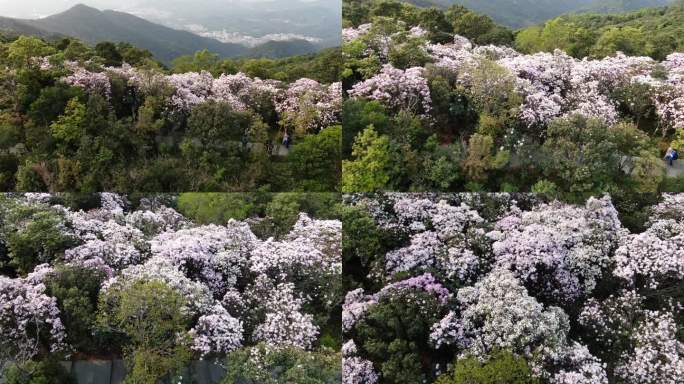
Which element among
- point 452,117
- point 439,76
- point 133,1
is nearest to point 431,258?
point 452,117

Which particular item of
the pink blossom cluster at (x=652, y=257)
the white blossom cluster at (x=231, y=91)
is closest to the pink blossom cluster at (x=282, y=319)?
the white blossom cluster at (x=231, y=91)

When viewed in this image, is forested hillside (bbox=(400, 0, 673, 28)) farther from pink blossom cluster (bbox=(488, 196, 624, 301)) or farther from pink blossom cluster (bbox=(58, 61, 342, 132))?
pink blossom cluster (bbox=(488, 196, 624, 301))

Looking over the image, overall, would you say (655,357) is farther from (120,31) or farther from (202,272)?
(120,31)

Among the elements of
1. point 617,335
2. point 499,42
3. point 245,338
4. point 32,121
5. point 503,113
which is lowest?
point 245,338

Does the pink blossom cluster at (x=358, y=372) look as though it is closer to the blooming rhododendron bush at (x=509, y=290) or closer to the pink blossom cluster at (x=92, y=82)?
the blooming rhododendron bush at (x=509, y=290)

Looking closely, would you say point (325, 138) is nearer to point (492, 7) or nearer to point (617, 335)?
point (492, 7)

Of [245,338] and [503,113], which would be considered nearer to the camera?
[245,338]
